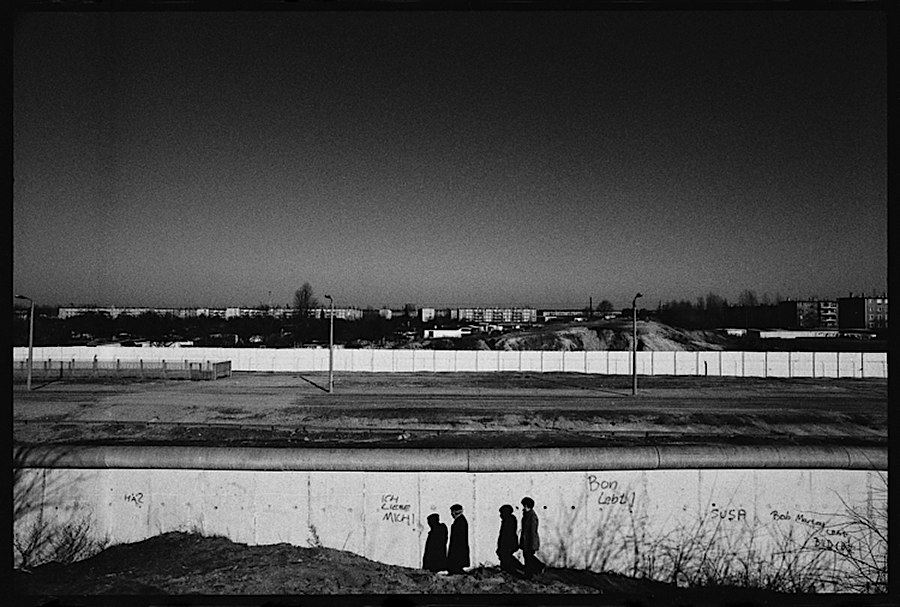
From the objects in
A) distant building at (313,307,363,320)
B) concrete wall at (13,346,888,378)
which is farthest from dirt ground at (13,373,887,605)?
distant building at (313,307,363,320)

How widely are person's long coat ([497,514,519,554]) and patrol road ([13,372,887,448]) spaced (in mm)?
4155

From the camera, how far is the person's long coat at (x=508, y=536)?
39.9 ft

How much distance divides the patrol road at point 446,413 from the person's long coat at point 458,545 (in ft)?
13.7

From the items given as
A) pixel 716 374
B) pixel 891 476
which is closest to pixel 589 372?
pixel 716 374

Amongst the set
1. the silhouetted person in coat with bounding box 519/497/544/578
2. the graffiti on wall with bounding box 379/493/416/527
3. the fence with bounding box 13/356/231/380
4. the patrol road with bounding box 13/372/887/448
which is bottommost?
the silhouetted person in coat with bounding box 519/497/544/578

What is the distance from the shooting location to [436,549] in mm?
12242

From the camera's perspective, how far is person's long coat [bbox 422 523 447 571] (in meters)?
12.2

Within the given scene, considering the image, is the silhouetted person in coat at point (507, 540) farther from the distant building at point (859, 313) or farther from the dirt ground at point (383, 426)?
the distant building at point (859, 313)

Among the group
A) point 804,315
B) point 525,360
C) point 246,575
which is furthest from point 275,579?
point 804,315

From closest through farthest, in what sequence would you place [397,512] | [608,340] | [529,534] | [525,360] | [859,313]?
[529,534], [397,512], [525,360], [608,340], [859,313]

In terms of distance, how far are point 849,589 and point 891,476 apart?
4.00m

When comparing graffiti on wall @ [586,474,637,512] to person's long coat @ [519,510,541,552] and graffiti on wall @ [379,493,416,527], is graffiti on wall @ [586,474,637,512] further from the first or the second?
graffiti on wall @ [379,493,416,527]

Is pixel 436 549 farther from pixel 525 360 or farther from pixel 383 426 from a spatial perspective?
pixel 525 360

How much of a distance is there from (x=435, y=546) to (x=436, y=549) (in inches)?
2.3
